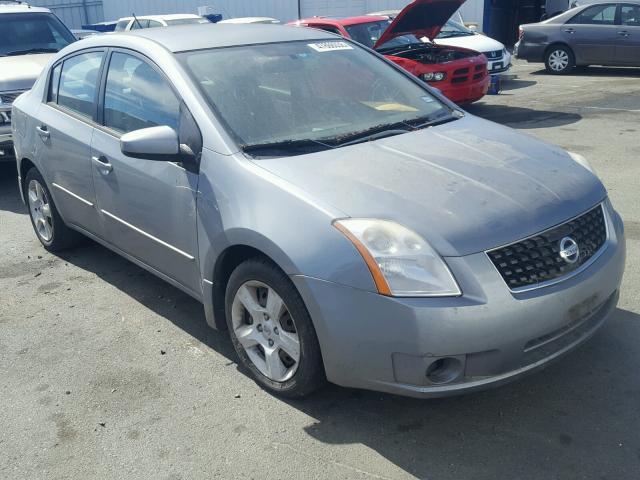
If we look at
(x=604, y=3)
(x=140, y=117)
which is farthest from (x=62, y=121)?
(x=604, y=3)

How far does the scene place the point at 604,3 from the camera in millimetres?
14516

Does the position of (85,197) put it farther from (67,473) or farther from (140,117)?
(67,473)

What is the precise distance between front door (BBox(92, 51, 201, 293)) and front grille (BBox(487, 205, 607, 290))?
1626 mm

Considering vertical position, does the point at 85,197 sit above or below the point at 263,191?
below

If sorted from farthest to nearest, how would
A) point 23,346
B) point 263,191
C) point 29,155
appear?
point 29,155 < point 23,346 < point 263,191

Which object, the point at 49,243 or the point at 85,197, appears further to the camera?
the point at 49,243

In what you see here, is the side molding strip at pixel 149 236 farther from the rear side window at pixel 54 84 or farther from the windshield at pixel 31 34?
the windshield at pixel 31 34

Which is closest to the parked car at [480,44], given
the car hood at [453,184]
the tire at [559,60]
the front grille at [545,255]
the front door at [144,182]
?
the tire at [559,60]

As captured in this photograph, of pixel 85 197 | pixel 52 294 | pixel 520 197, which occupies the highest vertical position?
pixel 520 197

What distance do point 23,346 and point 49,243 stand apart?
1612 mm

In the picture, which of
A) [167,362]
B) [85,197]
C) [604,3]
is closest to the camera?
[167,362]

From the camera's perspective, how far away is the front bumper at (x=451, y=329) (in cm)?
288

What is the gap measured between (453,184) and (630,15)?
13001mm

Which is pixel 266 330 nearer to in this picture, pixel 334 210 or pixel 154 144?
pixel 334 210
